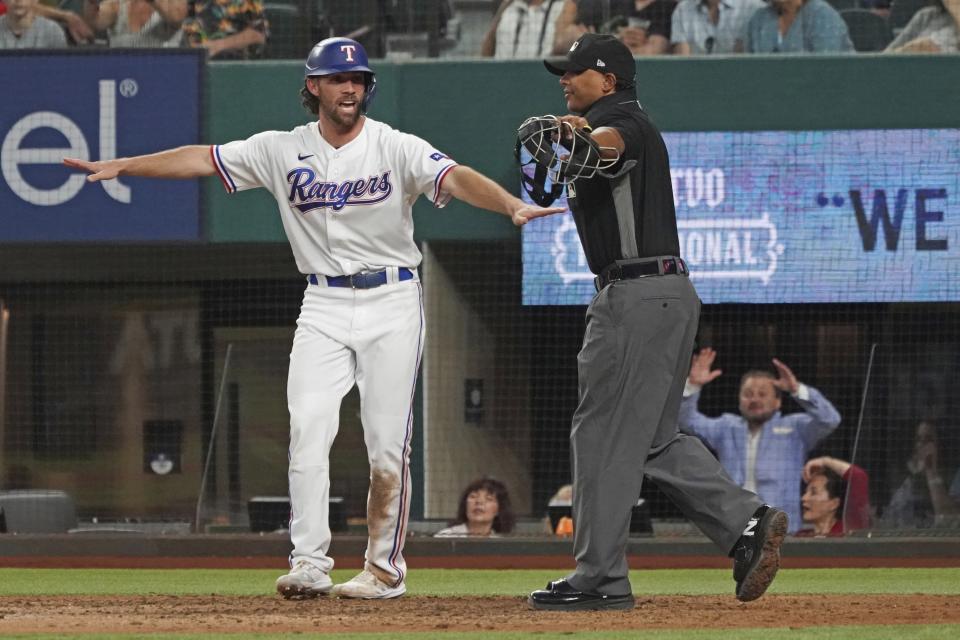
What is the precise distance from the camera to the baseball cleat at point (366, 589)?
18.0ft

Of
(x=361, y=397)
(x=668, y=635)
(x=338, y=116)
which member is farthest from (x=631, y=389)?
(x=338, y=116)

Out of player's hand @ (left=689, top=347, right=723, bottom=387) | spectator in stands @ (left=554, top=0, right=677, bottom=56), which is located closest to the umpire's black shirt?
player's hand @ (left=689, top=347, right=723, bottom=387)

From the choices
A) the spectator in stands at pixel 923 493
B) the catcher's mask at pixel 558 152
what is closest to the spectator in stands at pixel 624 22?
the spectator in stands at pixel 923 493

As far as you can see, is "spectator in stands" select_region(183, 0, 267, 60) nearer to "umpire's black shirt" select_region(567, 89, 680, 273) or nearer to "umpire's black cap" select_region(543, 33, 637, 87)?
"umpire's black cap" select_region(543, 33, 637, 87)

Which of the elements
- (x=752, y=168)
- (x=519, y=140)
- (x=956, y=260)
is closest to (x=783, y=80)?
(x=752, y=168)

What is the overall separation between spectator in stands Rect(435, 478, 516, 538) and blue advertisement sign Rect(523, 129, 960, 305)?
5.42 ft

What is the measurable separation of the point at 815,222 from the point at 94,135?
17.2 ft

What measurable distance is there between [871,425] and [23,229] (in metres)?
6.31

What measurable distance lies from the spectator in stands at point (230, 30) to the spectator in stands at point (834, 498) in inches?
Answer: 201

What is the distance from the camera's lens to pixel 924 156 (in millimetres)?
11273

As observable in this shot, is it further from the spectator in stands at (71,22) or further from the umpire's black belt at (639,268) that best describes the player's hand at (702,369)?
the umpire's black belt at (639,268)

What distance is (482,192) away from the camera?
5.38 metres

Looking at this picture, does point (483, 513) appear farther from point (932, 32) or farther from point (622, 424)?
point (622, 424)

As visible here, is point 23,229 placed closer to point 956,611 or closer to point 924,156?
point 924,156
